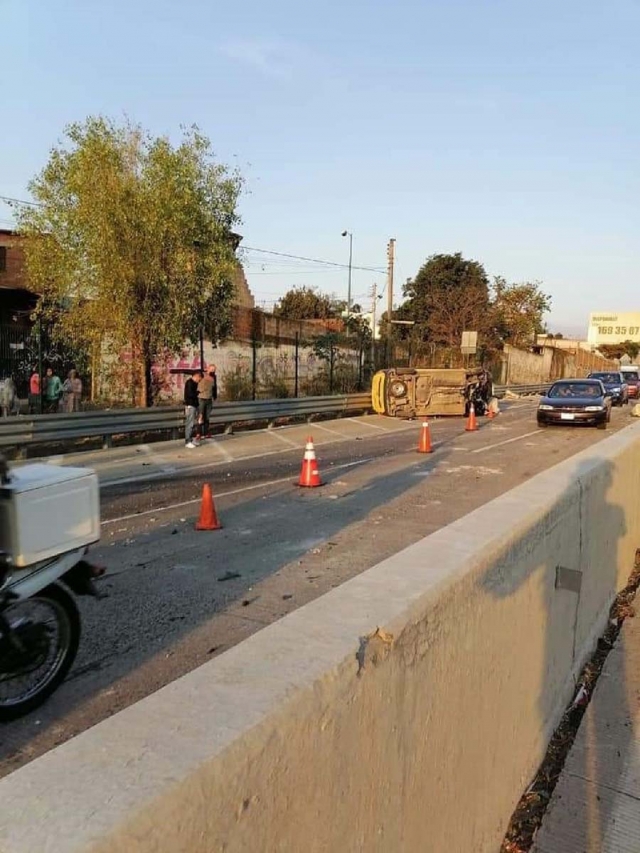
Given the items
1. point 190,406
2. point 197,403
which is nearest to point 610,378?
point 197,403

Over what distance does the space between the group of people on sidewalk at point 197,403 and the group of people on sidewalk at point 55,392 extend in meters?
3.75

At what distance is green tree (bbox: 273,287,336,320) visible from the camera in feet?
240

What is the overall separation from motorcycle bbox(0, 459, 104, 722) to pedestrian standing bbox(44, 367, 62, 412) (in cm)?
1417

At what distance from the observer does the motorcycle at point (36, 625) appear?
3.57 meters

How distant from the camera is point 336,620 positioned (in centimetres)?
196

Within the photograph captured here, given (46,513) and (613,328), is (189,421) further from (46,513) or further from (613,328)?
(613,328)

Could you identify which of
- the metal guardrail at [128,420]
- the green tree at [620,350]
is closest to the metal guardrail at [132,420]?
the metal guardrail at [128,420]

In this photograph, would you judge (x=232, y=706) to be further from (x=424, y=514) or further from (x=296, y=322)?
(x=296, y=322)

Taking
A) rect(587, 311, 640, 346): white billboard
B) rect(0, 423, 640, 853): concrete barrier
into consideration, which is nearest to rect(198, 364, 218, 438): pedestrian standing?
rect(0, 423, 640, 853): concrete barrier

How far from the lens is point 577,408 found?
1928cm

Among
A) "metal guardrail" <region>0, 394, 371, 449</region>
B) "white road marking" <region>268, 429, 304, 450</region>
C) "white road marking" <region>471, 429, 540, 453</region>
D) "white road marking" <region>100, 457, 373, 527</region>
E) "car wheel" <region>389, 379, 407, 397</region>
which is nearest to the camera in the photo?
"white road marking" <region>100, 457, 373, 527</region>

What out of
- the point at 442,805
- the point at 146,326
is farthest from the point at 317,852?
the point at 146,326

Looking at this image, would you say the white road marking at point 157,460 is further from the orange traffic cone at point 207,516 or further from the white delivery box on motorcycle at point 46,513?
the white delivery box on motorcycle at point 46,513

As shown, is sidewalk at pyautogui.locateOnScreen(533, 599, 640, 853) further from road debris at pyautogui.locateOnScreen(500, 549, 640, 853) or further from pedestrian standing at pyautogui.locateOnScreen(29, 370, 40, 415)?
pedestrian standing at pyautogui.locateOnScreen(29, 370, 40, 415)
